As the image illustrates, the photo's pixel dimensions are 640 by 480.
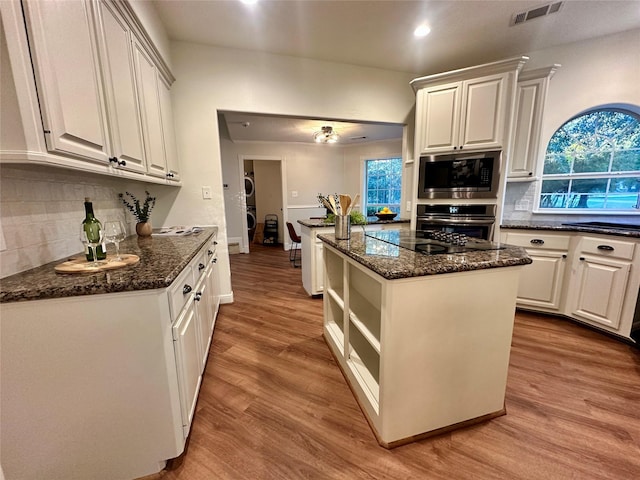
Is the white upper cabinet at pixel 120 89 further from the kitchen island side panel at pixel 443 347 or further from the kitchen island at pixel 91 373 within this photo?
the kitchen island side panel at pixel 443 347

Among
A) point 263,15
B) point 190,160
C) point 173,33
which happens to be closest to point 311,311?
point 190,160

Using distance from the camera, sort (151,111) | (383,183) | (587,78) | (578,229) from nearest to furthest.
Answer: (151,111) < (578,229) < (587,78) < (383,183)

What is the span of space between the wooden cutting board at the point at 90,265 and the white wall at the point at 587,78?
3617 mm

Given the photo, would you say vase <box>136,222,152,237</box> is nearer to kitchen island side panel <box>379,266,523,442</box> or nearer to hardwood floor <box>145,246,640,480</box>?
hardwood floor <box>145,246,640,480</box>

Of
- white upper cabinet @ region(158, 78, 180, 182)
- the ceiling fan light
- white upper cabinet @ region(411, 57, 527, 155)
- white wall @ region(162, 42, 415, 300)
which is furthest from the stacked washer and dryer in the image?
white upper cabinet @ region(411, 57, 527, 155)

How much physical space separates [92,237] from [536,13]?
11.8ft

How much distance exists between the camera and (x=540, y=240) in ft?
8.00

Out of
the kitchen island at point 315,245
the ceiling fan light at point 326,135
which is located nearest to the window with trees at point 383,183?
the ceiling fan light at point 326,135

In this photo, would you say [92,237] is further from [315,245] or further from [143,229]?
[315,245]

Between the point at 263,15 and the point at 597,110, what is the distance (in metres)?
3.37

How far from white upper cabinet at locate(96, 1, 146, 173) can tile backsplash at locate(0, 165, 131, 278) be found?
0.32 m

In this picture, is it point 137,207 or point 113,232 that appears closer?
point 113,232

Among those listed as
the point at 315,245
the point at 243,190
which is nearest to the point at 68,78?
the point at 315,245

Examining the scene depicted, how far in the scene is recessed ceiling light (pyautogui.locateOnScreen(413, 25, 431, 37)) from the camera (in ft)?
7.48
